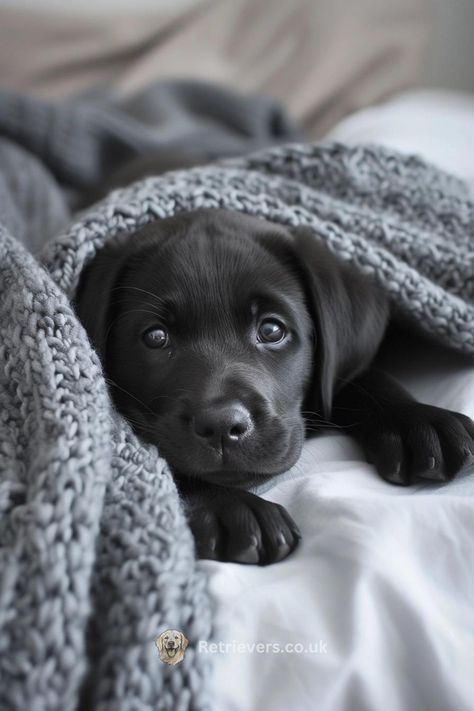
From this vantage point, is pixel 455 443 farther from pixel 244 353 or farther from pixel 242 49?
pixel 242 49

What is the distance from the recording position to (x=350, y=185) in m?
1.61

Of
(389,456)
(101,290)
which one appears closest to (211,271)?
(101,290)

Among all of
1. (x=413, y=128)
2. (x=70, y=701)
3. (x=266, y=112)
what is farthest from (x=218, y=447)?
(x=266, y=112)

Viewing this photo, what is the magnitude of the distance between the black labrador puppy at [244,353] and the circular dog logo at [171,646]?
0.29 metres

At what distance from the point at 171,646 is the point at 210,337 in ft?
1.96

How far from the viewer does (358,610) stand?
2.68 feet

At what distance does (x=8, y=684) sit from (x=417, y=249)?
3.46 ft

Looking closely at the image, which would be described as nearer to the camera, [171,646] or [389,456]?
[171,646]

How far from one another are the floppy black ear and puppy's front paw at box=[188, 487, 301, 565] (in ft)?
1.23

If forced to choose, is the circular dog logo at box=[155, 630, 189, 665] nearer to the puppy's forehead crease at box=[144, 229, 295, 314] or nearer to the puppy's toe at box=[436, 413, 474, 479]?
the puppy's toe at box=[436, 413, 474, 479]

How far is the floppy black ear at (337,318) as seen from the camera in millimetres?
1333

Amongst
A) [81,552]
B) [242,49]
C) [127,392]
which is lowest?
[127,392]

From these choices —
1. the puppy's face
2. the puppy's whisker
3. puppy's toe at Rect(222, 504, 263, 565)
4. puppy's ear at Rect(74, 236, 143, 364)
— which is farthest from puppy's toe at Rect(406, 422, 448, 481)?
puppy's ear at Rect(74, 236, 143, 364)

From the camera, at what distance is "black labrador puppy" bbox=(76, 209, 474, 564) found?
112 cm
